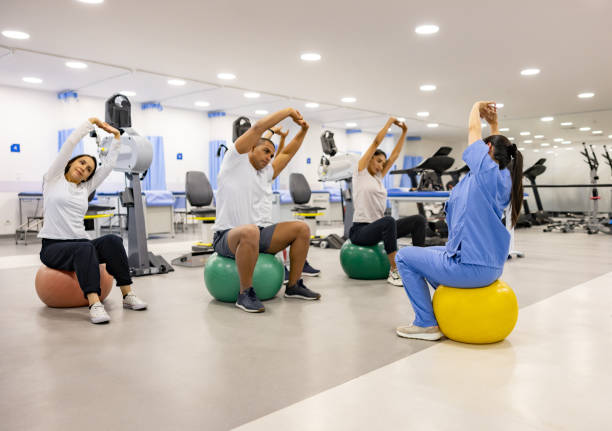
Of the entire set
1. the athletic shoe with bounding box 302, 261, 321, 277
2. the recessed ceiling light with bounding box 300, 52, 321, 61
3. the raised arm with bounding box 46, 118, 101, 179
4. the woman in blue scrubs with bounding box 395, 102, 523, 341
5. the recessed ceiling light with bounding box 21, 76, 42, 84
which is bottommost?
the athletic shoe with bounding box 302, 261, 321, 277

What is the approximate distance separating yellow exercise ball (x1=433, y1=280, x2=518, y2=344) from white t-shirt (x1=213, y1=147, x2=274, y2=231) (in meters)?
1.47

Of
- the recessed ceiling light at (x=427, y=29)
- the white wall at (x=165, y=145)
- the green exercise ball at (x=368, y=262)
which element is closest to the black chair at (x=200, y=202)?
the green exercise ball at (x=368, y=262)

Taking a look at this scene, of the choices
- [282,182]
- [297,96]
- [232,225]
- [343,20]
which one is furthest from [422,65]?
[282,182]

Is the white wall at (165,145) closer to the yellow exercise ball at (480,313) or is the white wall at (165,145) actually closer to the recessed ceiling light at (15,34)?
the recessed ceiling light at (15,34)

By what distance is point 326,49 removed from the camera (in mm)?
5914

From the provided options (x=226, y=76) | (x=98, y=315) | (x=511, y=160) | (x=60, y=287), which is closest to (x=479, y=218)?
(x=511, y=160)

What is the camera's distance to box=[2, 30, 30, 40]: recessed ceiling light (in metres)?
5.37

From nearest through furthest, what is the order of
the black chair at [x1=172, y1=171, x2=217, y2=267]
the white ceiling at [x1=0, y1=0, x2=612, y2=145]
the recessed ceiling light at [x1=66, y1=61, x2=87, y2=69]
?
the white ceiling at [x1=0, y1=0, x2=612, y2=145]
the black chair at [x1=172, y1=171, x2=217, y2=267]
the recessed ceiling light at [x1=66, y1=61, x2=87, y2=69]

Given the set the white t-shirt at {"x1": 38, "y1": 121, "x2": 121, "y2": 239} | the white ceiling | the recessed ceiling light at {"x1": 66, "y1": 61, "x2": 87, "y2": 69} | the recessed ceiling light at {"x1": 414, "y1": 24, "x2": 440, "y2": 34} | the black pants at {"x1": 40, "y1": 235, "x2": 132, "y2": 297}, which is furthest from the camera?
the recessed ceiling light at {"x1": 66, "y1": 61, "x2": 87, "y2": 69}

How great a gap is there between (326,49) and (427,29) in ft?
4.17

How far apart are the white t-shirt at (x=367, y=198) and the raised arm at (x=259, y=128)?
A: 128 centimetres

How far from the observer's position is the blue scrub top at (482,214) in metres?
2.30

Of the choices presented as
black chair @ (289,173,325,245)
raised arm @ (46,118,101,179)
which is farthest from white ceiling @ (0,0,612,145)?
raised arm @ (46,118,101,179)

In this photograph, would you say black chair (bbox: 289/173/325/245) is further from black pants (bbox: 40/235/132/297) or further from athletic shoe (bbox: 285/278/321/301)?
black pants (bbox: 40/235/132/297)
